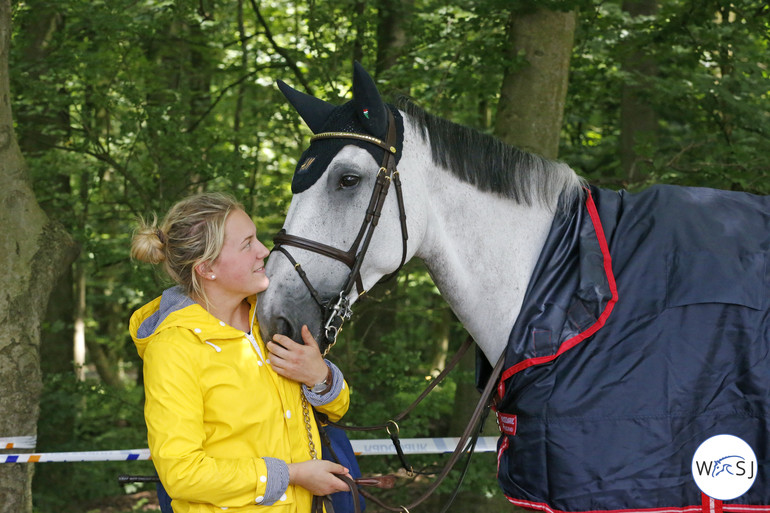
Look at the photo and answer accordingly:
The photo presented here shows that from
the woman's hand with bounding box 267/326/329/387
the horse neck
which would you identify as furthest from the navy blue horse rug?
the woman's hand with bounding box 267/326/329/387

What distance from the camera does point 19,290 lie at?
3.18 m

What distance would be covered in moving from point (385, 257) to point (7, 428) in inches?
84.9

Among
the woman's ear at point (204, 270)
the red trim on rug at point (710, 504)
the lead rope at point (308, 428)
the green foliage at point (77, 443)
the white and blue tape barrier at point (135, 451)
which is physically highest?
the woman's ear at point (204, 270)

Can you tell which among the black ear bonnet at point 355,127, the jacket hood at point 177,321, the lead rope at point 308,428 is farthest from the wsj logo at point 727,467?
Answer: the jacket hood at point 177,321

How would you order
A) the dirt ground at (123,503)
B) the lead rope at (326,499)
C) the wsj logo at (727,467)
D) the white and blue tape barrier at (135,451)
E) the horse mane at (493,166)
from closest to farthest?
1. the wsj logo at (727,467)
2. the lead rope at (326,499)
3. the horse mane at (493,166)
4. the white and blue tape barrier at (135,451)
5. the dirt ground at (123,503)

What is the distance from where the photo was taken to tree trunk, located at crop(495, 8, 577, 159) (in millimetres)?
4105

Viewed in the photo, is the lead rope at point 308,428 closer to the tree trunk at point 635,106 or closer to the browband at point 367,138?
the browband at point 367,138

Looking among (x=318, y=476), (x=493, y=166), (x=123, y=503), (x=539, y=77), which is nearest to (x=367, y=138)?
(x=493, y=166)

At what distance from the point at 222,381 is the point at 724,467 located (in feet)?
4.80

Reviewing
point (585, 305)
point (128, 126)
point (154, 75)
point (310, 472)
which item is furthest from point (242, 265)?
point (154, 75)

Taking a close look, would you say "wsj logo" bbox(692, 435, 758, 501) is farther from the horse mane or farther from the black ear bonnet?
the black ear bonnet

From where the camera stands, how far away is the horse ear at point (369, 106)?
6.93ft

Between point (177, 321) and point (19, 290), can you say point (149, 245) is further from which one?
point (19, 290)

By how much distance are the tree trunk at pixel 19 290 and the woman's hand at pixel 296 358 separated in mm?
1756
